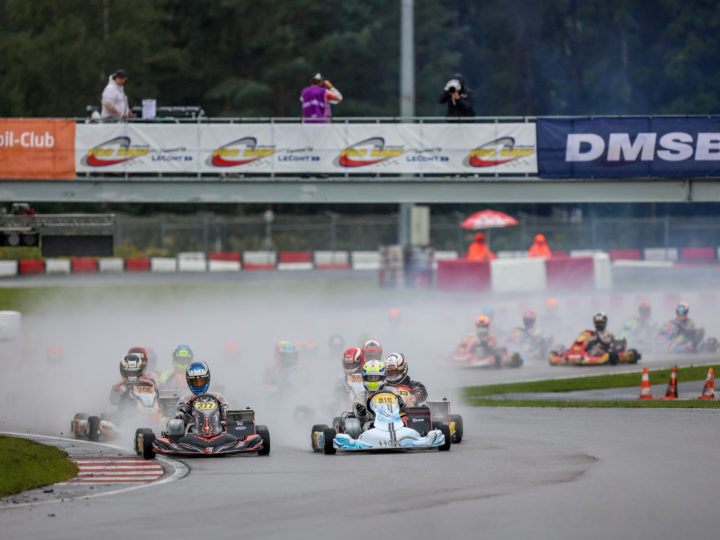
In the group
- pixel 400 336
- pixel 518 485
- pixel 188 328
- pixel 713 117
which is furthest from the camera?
pixel 188 328

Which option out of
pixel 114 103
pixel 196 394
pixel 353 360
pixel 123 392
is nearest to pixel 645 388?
pixel 353 360

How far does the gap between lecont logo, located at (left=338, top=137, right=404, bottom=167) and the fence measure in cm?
2115

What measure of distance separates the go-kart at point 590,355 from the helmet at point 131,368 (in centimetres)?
1249

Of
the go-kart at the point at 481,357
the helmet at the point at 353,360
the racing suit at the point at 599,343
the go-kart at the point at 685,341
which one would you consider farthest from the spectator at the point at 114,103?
the helmet at the point at 353,360

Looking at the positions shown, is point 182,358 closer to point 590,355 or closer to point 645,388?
point 645,388

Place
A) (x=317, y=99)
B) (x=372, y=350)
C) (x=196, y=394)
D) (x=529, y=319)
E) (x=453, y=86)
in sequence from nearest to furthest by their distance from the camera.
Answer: (x=196, y=394) → (x=372, y=350) → (x=529, y=319) → (x=453, y=86) → (x=317, y=99)

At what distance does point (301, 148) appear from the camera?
3041cm

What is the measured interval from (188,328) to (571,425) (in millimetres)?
18958

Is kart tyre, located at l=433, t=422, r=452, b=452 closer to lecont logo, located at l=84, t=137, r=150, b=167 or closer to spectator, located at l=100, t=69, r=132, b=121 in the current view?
lecont logo, located at l=84, t=137, r=150, b=167

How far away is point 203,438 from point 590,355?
1486cm

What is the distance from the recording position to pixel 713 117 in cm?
2992

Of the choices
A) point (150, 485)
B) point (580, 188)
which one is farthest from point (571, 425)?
point (580, 188)

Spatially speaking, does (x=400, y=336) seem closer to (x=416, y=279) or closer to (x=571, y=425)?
(x=416, y=279)

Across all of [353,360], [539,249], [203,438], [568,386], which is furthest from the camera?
[539,249]
